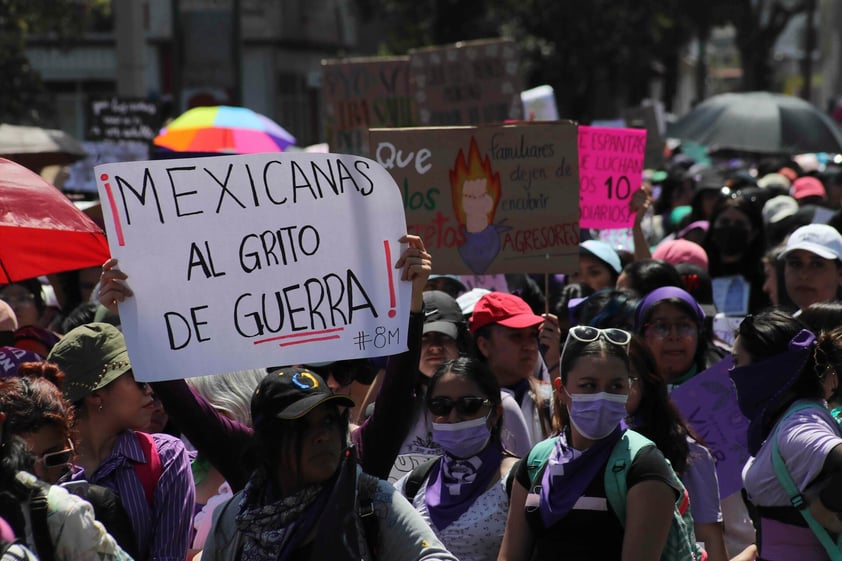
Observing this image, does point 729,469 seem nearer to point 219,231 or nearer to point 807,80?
point 219,231

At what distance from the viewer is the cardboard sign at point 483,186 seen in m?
6.25

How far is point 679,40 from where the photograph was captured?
1483 inches

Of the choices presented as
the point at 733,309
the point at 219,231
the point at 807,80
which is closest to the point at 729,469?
the point at 219,231

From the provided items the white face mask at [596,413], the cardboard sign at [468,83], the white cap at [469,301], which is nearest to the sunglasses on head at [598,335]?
the white face mask at [596,413]

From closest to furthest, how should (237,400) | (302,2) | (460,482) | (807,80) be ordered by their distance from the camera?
1. (460,482)
2. (237,400)
3. (302,2)
4. (807,80)

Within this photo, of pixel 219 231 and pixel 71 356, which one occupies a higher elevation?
pixel 219 231

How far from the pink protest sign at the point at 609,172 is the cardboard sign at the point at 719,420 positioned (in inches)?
120

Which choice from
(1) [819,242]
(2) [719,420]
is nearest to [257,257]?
(2) [719,420]

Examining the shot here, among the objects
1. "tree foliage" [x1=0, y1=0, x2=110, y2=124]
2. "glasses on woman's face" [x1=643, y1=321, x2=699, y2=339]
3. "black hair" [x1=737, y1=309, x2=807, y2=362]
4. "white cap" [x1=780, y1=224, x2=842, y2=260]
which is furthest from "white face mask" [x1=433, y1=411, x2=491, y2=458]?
"tree foliage" [x1=0, y1=0, x2=110, y2=124]

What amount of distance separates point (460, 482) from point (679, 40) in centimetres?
3492

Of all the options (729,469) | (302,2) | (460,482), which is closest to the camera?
(460,482)

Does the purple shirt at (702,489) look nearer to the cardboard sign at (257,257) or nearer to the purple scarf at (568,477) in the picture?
the purple scarf at (568,477)

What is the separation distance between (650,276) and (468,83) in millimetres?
4189

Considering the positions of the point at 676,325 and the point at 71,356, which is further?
the point at 676,325
